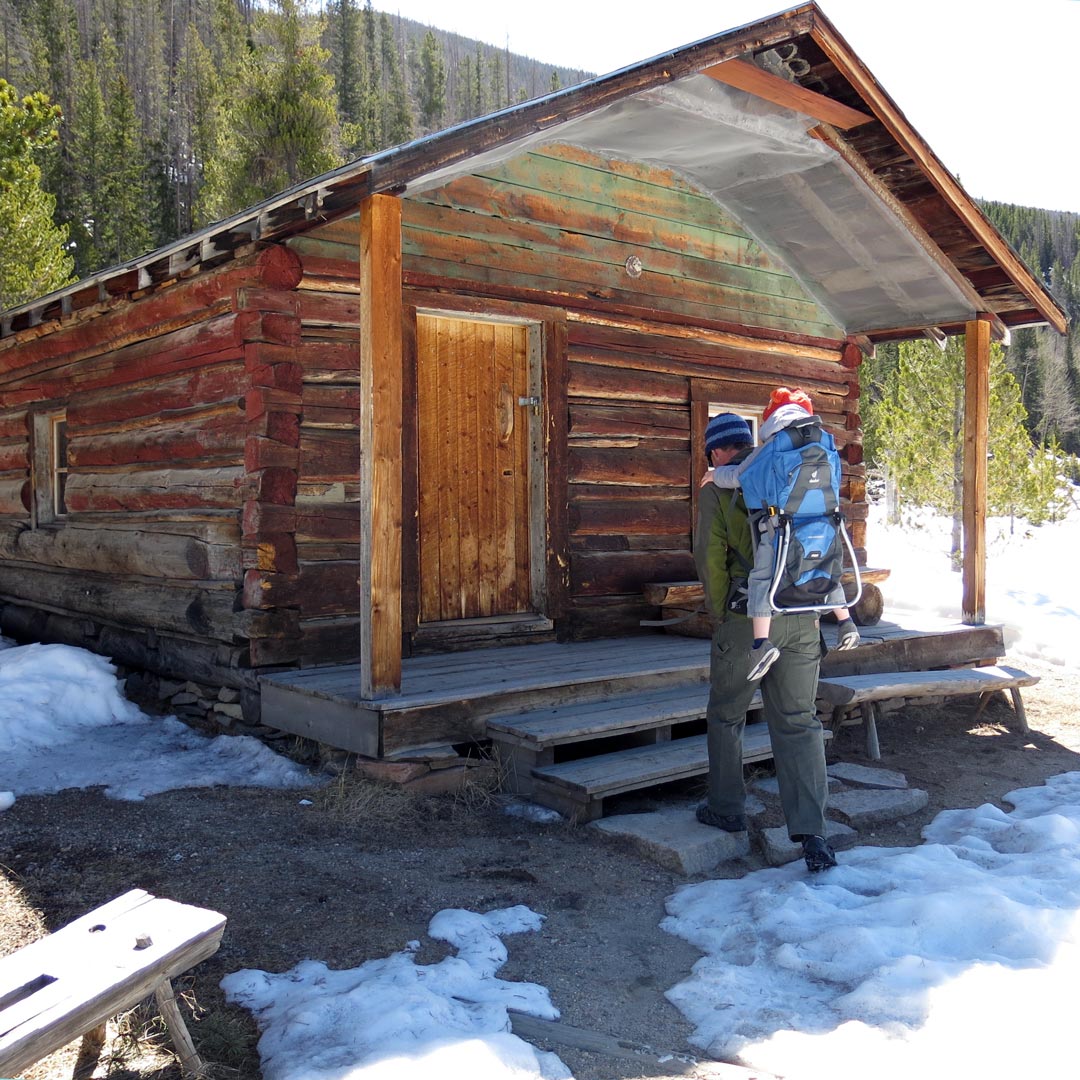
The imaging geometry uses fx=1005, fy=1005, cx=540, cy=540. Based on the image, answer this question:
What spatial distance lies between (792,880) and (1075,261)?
285 ft

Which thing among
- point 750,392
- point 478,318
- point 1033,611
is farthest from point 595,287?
point 1033,611

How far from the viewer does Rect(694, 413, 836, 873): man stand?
14.9 feet

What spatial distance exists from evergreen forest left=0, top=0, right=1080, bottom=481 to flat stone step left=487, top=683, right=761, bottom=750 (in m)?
6.84

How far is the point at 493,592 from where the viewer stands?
794cm

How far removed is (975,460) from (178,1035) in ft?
27.4

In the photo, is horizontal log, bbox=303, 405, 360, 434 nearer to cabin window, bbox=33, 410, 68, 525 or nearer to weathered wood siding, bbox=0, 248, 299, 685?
weathered wood siding, bbox=0, 248, 299, 685

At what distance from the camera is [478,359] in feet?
25.6

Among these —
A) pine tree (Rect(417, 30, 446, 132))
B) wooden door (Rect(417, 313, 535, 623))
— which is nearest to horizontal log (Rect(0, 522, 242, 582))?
wooden door (Rect(417, 313, 535, 623))

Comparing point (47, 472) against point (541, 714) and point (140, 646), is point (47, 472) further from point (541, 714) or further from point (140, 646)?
point (541, 714)

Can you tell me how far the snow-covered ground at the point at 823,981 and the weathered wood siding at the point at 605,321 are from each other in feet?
11.5

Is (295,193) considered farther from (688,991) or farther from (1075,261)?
(1075,261)

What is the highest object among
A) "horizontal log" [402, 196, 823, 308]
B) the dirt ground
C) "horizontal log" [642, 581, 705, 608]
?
"horizontal log" [402, 196, 823, 308]

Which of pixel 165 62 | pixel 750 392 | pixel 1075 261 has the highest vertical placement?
pixel 165 62

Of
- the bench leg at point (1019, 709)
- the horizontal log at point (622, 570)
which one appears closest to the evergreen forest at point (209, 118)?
the bench leg at point (1019, 709)
